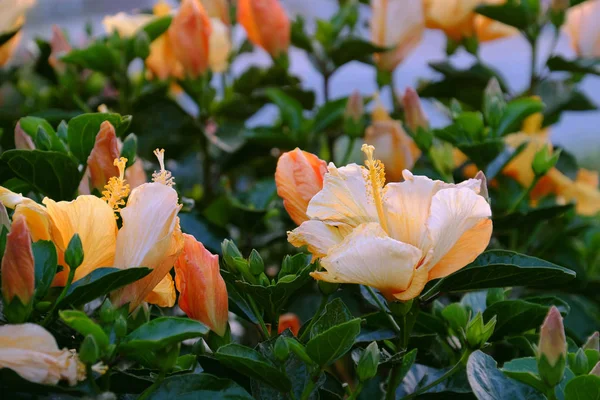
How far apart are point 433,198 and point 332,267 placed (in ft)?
0.39

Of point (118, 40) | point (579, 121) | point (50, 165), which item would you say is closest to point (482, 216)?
point (50, 165)

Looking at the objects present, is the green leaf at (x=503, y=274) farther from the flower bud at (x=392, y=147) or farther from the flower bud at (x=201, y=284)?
the flower bud at (x=392, y=147)

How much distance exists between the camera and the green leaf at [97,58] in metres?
1.42

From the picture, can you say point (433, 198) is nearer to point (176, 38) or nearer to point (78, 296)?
point (78, 296)

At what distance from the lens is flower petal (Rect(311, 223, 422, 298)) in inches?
29.5

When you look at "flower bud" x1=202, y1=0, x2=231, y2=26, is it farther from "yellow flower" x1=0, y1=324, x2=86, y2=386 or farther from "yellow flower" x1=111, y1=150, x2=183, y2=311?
"yellow flower" x1=0, y1=324, x2=86, y2=386

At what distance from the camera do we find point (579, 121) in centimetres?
614

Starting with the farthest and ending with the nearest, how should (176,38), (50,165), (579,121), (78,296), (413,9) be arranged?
(579,121) < (413,9) < (176,38) < (50,165) < (78,296)

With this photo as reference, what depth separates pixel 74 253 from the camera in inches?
29.0

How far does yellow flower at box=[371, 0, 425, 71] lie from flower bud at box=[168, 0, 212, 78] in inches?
13.8

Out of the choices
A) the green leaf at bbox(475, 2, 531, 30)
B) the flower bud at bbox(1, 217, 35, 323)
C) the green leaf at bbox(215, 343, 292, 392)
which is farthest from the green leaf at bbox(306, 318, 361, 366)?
the green leaf at bbox(475, 2, 531, 30)

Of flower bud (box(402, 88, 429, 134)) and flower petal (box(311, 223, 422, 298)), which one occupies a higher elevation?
flower petal (box(311, 223, 422, 298))

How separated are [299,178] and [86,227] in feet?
0.76

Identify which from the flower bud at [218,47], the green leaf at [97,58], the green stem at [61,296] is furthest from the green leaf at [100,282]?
the flower bud at [218,47]
